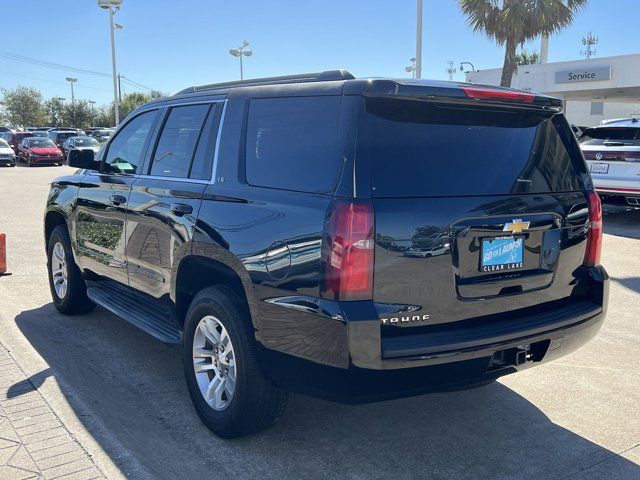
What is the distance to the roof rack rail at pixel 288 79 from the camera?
319 cm

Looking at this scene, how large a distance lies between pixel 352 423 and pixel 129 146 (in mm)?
2739

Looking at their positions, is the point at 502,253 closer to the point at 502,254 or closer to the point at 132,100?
the point at 502,254

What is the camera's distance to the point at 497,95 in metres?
3.23

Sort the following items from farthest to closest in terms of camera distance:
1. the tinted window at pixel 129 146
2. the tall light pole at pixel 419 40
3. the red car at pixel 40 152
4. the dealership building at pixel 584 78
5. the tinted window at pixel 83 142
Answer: the red car at pixel 40 152 → the tinted window at pixel 83 142 → the dealership building at pixel 584 78 → the tall light pole at pixel 419 40 → the tinted window at pixel 129 146

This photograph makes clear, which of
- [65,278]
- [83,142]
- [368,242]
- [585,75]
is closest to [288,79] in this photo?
[368,242]

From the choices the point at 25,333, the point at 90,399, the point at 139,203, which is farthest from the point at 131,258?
the point at 25,333

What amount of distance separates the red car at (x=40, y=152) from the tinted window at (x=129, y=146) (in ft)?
93.5

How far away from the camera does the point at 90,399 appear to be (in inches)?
157

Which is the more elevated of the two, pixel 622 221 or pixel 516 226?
pixel 516 226

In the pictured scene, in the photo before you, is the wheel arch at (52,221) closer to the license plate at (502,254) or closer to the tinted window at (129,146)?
the tinted window at (129,146)

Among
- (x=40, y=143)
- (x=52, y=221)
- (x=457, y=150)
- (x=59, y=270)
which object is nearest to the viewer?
(x=457, y=150)

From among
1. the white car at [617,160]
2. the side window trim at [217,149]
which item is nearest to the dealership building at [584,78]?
the white car at [617,160]

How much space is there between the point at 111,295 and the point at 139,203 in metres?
0.99

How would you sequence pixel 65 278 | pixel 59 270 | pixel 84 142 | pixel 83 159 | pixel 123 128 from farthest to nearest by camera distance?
pixel 84 142, pixel 59 270, pixel 65 278, pixel 83 159, pixel 123 128
